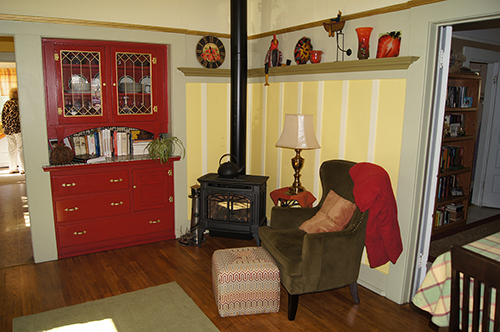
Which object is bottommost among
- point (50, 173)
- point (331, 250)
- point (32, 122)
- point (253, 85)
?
point (331, 250)

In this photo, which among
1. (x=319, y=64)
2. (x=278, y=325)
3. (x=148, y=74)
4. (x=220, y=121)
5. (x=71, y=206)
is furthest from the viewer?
(x=220, y=121)

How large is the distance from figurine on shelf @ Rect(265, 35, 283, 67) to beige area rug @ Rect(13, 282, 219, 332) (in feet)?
8.43

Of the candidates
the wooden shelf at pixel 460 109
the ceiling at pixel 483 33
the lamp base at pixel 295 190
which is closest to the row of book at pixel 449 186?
the wooden shelf at pixel 460 109

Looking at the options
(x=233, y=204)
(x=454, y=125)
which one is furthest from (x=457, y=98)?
(x=233, y=204)

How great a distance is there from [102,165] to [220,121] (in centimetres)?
145

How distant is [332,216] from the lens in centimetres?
306

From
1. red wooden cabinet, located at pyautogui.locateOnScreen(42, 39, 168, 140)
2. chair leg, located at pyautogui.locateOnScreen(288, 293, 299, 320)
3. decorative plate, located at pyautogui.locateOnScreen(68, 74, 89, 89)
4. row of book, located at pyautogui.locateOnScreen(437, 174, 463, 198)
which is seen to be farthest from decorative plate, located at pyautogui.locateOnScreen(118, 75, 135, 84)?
row of book, located at pyautogui.locateOnScreen(437, 174, 463, 198)

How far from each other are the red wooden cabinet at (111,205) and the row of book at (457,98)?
3382mm

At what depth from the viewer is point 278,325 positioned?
2.76 metres

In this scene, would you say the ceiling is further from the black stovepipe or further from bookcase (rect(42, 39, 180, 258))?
bookcase (rect(42, 39, 180, 258))

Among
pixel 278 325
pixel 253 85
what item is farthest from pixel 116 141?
pixel 278 325

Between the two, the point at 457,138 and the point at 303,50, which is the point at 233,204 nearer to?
the point at 303,50

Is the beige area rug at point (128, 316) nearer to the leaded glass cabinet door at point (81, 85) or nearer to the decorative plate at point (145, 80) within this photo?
the leaded glass cabinet door at point (81, 85)

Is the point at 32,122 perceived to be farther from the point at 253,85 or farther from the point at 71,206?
the point at 253,85
